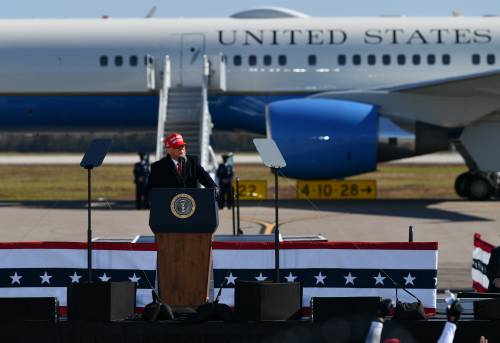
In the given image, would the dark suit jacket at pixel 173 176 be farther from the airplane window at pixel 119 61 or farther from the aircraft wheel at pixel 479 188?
the aircraft wheel at pixel 479 188

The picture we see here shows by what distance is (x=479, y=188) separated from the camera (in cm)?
3222

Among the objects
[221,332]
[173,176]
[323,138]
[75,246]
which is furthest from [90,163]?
[323,138]

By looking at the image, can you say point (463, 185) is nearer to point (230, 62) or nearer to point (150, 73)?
point (230, 62)

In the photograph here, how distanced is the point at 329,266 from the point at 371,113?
56.7 feet

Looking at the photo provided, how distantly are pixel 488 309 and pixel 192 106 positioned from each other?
20.6 meters

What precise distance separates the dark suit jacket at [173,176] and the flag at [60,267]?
30.4 inches

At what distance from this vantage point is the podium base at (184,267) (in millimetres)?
11875

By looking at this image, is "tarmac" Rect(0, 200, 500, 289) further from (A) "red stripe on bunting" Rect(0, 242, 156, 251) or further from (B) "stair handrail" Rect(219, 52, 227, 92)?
(A) "red stripe on bunting" Rect(0, 242, 156, 251)

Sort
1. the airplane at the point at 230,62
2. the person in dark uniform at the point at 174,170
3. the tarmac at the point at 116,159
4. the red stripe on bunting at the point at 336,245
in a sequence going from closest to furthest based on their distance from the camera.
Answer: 1. the person in dark uniform at the point at 174,170
2. the red stripe on bunting at the point at 336,245
3. the airplane at the point at 230,62
4. the tarmac at the point at 116,159

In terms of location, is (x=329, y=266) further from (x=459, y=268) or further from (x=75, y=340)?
(x=459, y=268)

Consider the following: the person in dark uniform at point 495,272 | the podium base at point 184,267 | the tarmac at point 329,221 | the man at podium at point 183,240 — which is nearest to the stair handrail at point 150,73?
the tarmac at point 329,221

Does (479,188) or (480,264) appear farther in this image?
(479,188)

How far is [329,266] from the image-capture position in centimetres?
1280

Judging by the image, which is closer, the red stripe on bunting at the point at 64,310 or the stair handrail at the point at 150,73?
the red stripe on bunting at the point at 64,310
